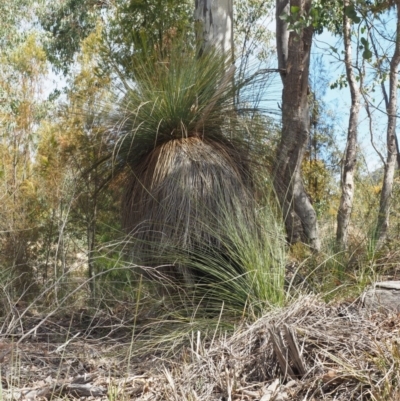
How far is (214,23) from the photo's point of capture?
19.1 feet

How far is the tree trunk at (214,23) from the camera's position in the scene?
5792mm

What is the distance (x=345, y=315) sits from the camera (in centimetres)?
351

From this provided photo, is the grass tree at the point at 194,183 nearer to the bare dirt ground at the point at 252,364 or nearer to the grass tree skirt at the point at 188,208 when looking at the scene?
the grass tree skirt at the point at 188,208

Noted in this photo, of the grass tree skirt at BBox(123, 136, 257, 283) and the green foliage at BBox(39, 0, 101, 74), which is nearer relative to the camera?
the grass tree skirt at BBox(123, 136, 257, 283)

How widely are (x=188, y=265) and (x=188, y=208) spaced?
330 millimetres

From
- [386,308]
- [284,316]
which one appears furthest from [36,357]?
[386,308]

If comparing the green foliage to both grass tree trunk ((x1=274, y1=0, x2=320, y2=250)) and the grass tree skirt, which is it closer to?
grass tree trunk ((x1=274, y1=0, x2=320, y2=250))

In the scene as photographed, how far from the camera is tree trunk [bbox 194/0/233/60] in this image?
579cm

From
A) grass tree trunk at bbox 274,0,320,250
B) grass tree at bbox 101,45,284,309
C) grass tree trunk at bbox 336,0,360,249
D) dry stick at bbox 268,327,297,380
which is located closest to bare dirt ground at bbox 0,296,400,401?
dry stick at bbox 268,327,297,380

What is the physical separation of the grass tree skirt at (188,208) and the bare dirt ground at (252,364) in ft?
2.08

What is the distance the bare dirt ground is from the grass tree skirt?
2.08 feet

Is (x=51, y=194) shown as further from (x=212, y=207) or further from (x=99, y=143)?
(x=212, y=207)

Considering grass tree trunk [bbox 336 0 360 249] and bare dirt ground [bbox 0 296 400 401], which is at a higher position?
grass tree trunk [bbox 336 0 360 249]

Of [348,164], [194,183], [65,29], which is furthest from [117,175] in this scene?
[65,29]
